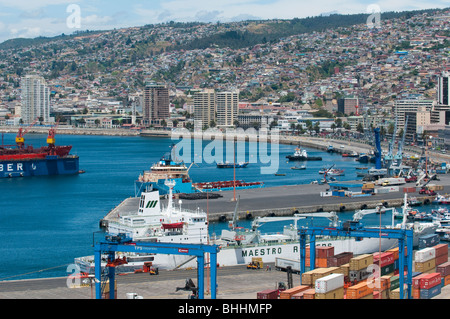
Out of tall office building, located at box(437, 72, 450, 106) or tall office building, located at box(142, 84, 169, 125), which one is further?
tall office building, located at box(142, 84, 169, 125)

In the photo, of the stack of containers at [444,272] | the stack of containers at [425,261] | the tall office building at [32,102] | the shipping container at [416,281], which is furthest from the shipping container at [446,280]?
the tall office building at [32,102]

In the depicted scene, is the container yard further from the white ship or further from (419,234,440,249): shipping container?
(419,234,440,249): shipping container

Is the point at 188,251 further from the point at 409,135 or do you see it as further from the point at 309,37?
the point at 309,37

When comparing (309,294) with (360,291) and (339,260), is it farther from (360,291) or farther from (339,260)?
(339,260)

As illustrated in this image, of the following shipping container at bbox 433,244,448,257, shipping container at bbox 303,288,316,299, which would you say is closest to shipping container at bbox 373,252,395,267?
shipping container at bbox 433,244,448,257

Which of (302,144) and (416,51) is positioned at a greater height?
(416,51)
